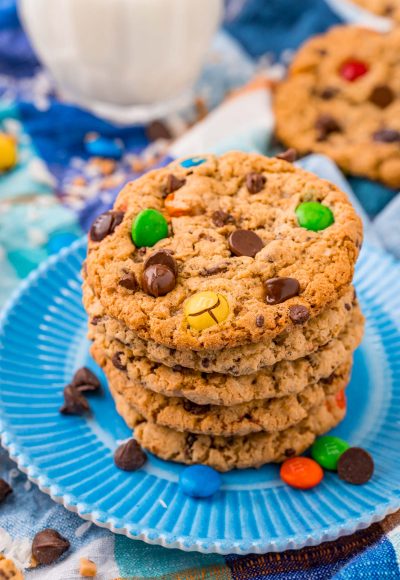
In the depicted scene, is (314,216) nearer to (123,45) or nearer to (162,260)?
(162,260)

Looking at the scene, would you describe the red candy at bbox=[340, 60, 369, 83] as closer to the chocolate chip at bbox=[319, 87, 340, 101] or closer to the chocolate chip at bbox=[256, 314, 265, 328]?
A: the chocolate chip at bbox=[319, 87, 340, 101]

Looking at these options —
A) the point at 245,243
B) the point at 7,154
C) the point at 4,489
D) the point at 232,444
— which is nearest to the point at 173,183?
the point at 245,243

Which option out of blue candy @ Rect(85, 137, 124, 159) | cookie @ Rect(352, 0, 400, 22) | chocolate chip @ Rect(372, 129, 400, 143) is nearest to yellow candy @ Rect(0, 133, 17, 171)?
blue candy @ Rect(85, 137, 124, 159)

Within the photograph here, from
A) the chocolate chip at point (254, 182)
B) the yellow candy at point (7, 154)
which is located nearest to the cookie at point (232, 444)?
the chocolate chip at point (254, 182)

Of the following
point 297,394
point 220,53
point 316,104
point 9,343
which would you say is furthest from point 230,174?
point 220,53

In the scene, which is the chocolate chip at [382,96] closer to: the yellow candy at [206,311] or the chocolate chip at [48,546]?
the yellow candy at [206,311]

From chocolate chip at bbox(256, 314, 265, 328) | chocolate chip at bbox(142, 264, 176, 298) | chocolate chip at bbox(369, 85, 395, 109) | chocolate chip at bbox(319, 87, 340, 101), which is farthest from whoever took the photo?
chocolate chip at bbox(319, 87, 340, 101)

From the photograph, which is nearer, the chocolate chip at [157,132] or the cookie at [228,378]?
the cookie at [228,378]
